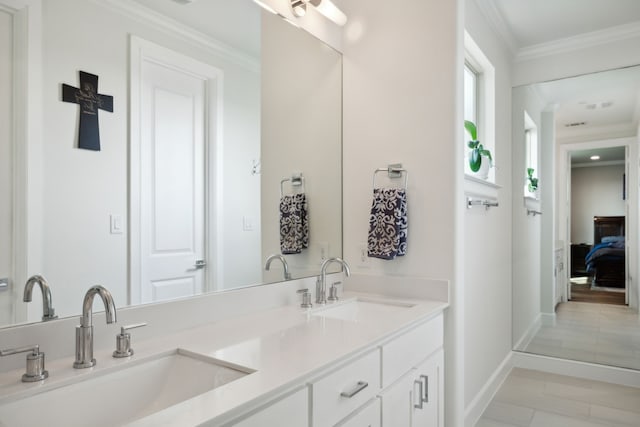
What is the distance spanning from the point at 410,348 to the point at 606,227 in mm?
2401

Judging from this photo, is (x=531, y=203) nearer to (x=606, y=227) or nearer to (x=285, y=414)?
(x=606, y=227)

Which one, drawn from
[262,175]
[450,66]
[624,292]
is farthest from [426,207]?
[624,292]

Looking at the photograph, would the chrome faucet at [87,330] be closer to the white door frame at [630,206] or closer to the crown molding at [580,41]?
the white door frame at [630,206]

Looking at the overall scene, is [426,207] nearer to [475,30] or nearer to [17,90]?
[475,30]

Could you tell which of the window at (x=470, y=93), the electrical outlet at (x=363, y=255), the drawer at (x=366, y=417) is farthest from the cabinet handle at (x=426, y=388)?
the window at (x=470, y=93)

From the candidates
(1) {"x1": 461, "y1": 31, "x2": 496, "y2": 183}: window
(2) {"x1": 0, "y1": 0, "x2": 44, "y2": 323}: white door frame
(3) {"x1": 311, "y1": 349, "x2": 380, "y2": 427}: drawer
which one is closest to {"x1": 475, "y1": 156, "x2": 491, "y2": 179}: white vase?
(1) {"x1": 461, "y1": 31, "x2": 496, "y2": 183}: window

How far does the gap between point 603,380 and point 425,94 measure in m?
2.66

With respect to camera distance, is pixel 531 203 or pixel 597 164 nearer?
pixel 597 164

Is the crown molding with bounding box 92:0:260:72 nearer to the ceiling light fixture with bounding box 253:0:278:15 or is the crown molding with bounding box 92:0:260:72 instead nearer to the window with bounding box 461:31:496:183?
the ceiling light fixture with bounding box 253:0:278:15

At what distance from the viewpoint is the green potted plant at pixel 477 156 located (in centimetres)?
263

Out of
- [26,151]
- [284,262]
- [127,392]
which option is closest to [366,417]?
[127,392]

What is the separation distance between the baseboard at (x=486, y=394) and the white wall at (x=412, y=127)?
19.3 inches

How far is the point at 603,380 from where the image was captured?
3088 mm

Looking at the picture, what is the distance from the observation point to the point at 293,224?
2061 mm
